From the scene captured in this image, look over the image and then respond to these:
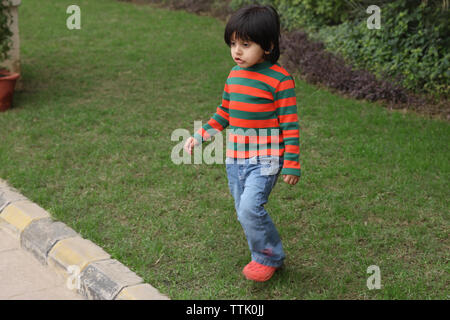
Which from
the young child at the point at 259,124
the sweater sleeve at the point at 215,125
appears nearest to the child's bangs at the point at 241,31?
the young child at the point at 259,124

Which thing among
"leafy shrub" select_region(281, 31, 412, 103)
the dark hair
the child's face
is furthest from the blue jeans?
"leafy shrub" select_region(281, 31, 412, 103)

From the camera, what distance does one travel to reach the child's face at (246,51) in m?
3.03

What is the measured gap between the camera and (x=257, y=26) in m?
2.98

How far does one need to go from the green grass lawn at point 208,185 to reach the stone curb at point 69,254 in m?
0.09

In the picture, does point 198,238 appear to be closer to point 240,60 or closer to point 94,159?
point 240,60

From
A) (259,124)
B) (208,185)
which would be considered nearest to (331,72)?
(208,185)

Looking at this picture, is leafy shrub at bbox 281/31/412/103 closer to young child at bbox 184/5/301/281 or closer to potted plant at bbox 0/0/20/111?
potted plant at bbox 0/0/20/111

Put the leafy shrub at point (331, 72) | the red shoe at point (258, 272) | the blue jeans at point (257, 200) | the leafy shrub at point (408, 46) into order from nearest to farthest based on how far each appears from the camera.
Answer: the blue jeans at point (257, 200), the red shoe at point (258, 272), the leafy shrub at point (331, 72), the leafy shrub at point (408, 46)

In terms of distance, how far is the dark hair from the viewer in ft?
9.80

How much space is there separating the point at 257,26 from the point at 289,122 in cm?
51

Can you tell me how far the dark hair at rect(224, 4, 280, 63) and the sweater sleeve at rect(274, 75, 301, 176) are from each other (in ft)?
0.74

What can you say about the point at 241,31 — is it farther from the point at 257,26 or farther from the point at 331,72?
the point at 331,72

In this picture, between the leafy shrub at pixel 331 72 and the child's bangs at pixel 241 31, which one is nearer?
the child's bangs at pixel 241 31

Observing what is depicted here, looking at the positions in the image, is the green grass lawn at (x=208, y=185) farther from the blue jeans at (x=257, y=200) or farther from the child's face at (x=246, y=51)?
the child's face at (x=246, y=51)
